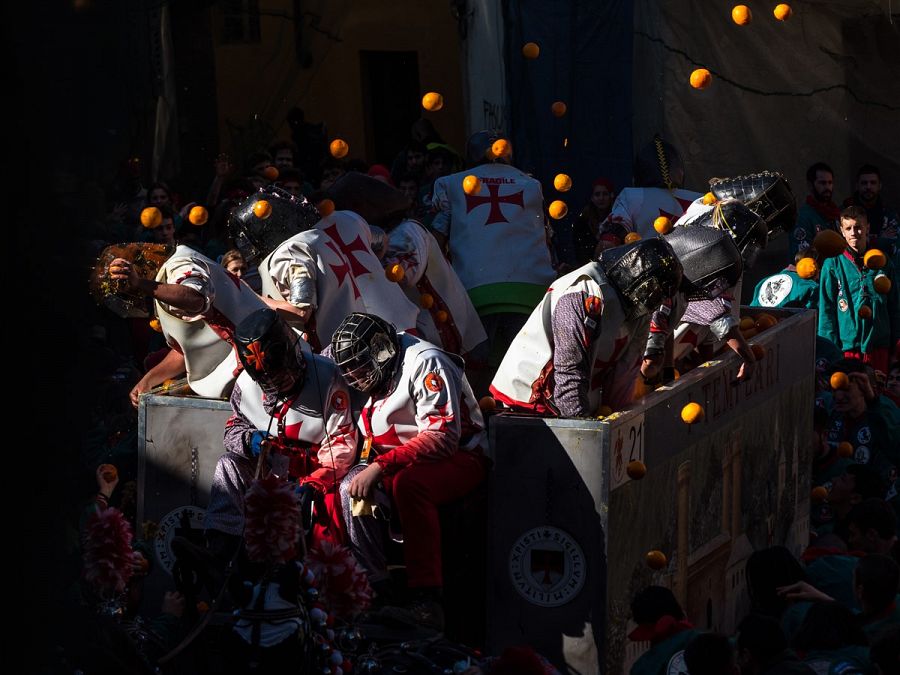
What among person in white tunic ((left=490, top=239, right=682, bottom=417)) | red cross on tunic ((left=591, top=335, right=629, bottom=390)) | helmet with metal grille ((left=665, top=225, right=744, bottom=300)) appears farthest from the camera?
helmet with metal grille ((left=665, top=225, right=744, bottom=300))

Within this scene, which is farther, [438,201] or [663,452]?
[438,201]

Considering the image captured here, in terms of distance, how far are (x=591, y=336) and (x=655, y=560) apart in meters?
1.01

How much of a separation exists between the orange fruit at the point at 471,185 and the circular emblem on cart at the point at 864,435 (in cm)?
266

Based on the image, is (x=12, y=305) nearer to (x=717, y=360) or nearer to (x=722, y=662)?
(x=722, y=662)

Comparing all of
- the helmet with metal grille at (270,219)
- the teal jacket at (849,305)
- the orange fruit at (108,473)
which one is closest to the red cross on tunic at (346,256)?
the helmet with metal grille at (270,219)

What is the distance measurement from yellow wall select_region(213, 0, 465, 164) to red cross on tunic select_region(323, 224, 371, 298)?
759 cm

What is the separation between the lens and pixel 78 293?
130 inches

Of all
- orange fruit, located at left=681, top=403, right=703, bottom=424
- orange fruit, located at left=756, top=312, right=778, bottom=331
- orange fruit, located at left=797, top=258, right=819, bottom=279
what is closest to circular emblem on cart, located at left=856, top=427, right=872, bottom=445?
orange fruit, located at left=756, top=312, right=778, bottom=331

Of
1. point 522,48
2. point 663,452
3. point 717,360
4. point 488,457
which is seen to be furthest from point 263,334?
point 522,48

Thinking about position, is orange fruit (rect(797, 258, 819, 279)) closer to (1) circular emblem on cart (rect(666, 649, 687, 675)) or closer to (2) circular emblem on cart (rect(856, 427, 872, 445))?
(2) circular emblem on cart (rect(856, 427, 872, 445))

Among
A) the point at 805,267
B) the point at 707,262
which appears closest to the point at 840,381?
the point at 805,267

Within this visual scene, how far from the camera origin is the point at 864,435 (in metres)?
9.71

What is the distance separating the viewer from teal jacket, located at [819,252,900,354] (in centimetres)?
1121

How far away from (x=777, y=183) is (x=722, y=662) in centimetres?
405
